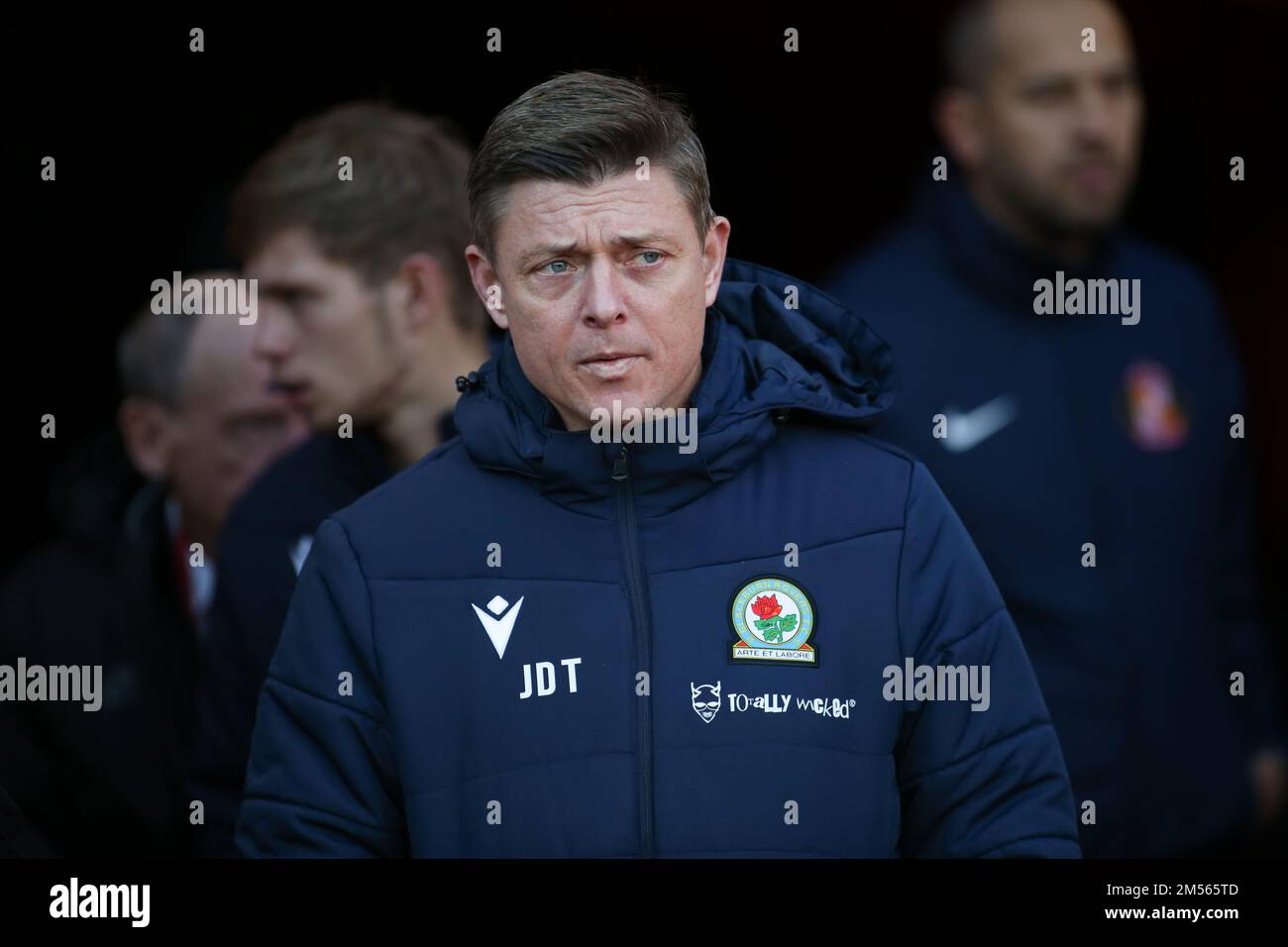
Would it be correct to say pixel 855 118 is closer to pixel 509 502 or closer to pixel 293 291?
pixel 293 291

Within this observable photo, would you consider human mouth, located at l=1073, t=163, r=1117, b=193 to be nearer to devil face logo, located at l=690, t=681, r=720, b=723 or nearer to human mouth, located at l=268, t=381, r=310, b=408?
human mouth, located at l=268, t=381, r=310, b=408

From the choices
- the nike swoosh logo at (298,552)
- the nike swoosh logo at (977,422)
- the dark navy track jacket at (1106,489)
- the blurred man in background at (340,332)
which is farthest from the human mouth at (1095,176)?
the nike swoosh logo at (298,552)

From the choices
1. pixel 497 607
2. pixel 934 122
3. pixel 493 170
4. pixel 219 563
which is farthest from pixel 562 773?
pixel 934 122

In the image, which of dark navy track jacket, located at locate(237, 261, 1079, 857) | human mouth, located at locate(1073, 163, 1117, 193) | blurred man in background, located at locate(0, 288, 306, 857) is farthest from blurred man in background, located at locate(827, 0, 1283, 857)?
blurred man in background, located at locate(0, 288, 306, 857)

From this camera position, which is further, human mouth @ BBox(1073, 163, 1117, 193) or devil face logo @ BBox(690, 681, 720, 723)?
human mouth @ BBox(1073, 163, 1117, 193)

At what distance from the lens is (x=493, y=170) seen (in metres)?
2.42

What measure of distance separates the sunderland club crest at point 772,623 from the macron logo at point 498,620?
0.96ft

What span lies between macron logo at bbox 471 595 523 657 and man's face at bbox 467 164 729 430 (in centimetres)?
27

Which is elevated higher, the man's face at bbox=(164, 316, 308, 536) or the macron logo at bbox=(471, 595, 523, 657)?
the man's face at bbox=(164, 316, 308, 536)

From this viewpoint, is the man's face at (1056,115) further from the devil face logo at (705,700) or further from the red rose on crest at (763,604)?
the devil face logo at (705,700)

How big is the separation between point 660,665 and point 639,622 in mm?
62

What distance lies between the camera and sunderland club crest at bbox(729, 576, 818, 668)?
2434 millimetres

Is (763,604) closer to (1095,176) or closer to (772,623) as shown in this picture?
(772,623)

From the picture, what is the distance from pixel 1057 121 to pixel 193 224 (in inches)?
74.4
